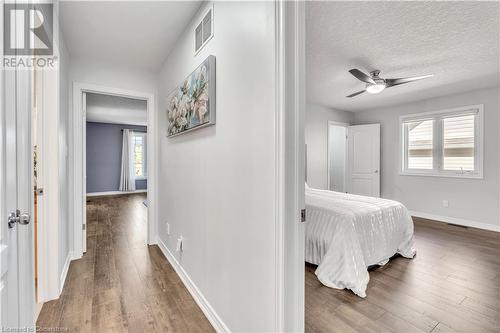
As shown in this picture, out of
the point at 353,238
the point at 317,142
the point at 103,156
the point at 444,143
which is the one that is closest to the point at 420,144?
the point at 444,143

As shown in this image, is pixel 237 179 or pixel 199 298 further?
pixel 199 298

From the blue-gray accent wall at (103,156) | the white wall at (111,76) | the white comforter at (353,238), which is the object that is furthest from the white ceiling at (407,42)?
the blue-gray accent wall at (103,156)

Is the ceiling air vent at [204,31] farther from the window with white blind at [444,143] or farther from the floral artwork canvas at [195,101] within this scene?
the window with white blind at [444,143]

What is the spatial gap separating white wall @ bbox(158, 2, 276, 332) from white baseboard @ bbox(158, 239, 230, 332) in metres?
0.05

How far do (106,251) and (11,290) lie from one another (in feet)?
7.30

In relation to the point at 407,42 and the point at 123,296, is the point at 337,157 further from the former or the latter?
the point at 123,296

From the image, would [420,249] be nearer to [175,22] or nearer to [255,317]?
[255,317]

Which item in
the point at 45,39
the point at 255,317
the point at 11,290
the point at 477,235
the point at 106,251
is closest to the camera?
the point at 11,290

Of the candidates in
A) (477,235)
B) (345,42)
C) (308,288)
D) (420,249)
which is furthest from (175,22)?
(477,235)

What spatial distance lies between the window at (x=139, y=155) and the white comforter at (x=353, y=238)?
7032 mm

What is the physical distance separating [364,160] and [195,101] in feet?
15.6

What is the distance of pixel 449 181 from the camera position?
4426 millimetres

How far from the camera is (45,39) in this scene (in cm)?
185

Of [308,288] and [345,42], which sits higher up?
[345,42]
